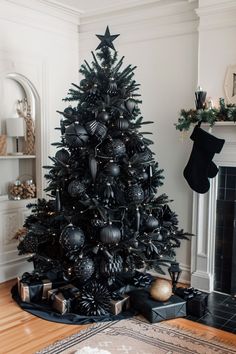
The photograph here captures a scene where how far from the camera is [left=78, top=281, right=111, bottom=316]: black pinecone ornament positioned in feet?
10.5

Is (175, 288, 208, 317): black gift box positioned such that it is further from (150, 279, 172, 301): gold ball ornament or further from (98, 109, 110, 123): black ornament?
(98, 109, 110, 123): black ornament

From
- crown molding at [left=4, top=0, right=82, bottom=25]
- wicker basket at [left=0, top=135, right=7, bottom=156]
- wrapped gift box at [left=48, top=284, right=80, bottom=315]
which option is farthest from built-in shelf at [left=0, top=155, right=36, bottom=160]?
crown molding at [left=4, top=0, right=82, bottom=25]

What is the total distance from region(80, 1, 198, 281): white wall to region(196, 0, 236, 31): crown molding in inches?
7.4

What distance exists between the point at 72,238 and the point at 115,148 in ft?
2.55

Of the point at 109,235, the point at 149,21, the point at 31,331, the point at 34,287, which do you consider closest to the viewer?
the point at 31,331

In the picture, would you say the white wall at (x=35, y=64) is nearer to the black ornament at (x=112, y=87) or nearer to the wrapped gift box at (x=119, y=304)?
the black ornament at (x=112, y=87)

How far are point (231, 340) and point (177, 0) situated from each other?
9.98 ft

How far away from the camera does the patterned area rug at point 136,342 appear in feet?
8.79

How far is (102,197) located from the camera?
325cm

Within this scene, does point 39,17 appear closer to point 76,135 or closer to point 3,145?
point 3,145

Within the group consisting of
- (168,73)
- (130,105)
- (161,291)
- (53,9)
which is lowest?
(161,291)

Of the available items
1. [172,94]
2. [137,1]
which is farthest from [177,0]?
[172,94]

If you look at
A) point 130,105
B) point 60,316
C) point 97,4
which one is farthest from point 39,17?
point 60,316

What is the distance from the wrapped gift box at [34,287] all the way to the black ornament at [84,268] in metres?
0.47
